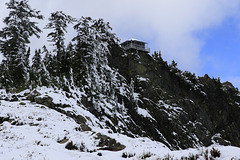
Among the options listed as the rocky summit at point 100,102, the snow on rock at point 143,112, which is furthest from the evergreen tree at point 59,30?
the snow on rock at point 143,112

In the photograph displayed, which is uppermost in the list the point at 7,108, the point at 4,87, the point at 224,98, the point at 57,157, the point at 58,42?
the point at 58,42

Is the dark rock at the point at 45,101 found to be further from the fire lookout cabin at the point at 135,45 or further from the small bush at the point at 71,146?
the fire lookout cabin at the point at 135,45

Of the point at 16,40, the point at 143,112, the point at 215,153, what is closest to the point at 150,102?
the point at 143,112

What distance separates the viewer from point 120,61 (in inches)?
1858

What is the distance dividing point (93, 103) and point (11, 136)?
16.6 meters

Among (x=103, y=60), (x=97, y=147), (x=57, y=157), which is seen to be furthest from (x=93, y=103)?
(x=57, y=157)

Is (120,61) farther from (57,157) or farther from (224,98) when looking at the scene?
(57,157)

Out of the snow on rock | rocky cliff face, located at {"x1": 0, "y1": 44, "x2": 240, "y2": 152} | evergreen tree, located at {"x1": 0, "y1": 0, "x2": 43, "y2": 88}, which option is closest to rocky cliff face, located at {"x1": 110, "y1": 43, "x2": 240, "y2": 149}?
rocky cliff face, located at {"x1": 0, "y1": 44, "x2": 240, "y2": 152}

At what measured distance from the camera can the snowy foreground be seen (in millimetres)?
6508

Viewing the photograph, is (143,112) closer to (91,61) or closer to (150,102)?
(150,102)

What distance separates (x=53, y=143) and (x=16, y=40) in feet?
78.1

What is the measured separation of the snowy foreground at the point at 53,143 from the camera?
21.4ft

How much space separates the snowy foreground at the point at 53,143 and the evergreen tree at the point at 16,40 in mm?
12342

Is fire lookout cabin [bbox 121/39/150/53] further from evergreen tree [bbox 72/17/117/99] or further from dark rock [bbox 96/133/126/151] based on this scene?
dark rock [bbox 96/133/126/151]
